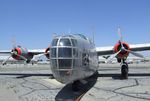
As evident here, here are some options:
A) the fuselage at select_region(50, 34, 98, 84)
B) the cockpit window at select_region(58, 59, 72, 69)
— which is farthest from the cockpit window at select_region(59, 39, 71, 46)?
the cockpit window at select_region(58, 59, 72, 69)

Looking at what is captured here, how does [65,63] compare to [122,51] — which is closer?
[65,63]

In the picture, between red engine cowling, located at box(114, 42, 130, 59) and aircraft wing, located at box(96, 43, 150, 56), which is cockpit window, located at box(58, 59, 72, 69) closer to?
red engine cowling, located at box(114, 42, 130, 59)

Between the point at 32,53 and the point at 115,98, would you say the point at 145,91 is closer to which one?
the point at 115,98

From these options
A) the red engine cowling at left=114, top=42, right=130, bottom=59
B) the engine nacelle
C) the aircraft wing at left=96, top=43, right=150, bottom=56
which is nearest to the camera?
the red engine cowling at left=114, top=42, right=130, bottom=59

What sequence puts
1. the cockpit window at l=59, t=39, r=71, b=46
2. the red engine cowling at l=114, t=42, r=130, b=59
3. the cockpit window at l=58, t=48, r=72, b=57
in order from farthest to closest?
the red engine cowling at l=114, t=42, r=130, b=59 < the cockpit window at l=59, t=39, r=71, b=46 < the cockpit window at l=58, t=48, r=72, b=57

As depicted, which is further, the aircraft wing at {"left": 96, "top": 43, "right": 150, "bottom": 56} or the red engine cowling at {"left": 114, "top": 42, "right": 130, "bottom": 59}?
the aircraft wing at {"left": 96, "top": 43, "right": 150, "bottom": 56}

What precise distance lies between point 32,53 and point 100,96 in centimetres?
1681

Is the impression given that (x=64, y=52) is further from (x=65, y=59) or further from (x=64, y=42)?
(x=64, y=42)

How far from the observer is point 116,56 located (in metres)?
23.9

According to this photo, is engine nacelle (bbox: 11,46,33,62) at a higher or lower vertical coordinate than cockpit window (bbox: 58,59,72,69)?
higher

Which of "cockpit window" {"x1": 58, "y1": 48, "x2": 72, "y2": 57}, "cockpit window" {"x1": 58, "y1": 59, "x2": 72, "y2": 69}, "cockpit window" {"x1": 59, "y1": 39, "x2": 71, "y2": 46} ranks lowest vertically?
"cockpit window" {"x1": 58, "y1": 59, "x2": 72, "y2": 69}

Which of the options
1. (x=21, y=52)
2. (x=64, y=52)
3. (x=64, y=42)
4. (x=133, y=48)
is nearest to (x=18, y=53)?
(x=21, y=52)

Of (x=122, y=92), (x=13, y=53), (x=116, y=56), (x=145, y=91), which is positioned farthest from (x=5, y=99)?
(x=13, y=53)

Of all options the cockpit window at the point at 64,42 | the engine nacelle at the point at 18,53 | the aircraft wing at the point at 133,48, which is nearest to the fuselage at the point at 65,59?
the cockpit window at the point at 64,42
